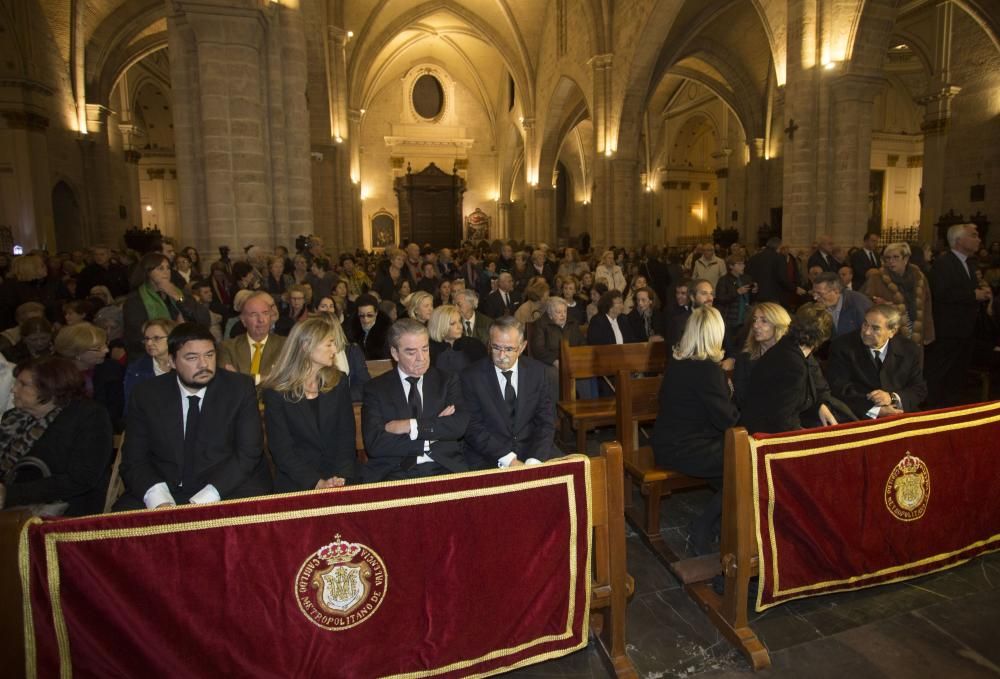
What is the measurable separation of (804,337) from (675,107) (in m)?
30.0

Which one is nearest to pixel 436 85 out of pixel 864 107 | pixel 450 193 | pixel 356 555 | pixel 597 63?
pixel 450 193

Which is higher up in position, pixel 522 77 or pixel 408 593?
pixel 522 77

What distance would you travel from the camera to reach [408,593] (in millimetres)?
2371

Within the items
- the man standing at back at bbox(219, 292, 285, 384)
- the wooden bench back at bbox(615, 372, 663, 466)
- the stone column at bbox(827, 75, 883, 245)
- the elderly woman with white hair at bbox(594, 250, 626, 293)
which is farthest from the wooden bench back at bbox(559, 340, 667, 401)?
the stone column at bbox(827, 75, 883, 245)

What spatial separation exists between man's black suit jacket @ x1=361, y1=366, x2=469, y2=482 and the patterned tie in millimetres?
1320

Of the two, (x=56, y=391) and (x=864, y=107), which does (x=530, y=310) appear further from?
(x=864, y=107)

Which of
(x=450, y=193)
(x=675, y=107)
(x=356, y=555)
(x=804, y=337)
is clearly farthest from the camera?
(x=450, y=193)

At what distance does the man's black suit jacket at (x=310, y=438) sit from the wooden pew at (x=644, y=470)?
1.86 m

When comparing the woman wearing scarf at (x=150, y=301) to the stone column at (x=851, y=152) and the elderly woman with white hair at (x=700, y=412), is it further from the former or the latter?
the stone column at (x=851, y=152)

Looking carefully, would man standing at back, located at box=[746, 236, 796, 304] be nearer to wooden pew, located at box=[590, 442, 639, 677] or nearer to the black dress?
the black dress

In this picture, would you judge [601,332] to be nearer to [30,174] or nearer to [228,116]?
[228,116]

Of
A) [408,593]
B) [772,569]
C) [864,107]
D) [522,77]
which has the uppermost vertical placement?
[522,77]

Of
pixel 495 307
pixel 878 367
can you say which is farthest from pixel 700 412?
pixel 495 307

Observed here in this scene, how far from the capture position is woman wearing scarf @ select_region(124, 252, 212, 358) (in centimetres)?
510
